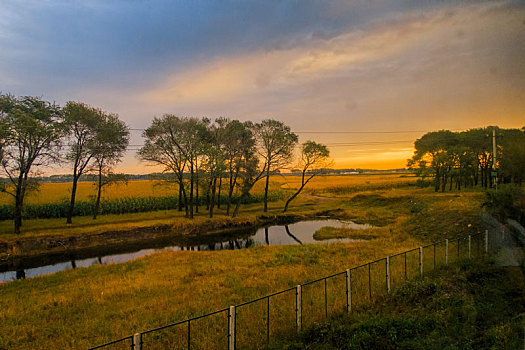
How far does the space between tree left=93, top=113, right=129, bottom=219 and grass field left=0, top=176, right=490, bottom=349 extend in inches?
335

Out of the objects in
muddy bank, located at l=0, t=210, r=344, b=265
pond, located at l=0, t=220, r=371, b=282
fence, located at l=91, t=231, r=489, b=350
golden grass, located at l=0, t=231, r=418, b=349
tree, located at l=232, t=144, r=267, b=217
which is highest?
tree, located at l=232, t=144, r=267, b=217

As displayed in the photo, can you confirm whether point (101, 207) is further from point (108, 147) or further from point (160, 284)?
point (160, 284)

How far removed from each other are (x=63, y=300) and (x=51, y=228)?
21341 millimetres

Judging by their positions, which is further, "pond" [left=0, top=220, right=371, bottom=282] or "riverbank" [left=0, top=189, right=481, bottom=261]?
"riverbank" [left=0, top=189, right=481, bottom=261]

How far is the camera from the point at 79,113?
1227 inches

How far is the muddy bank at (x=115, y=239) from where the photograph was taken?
24.0m

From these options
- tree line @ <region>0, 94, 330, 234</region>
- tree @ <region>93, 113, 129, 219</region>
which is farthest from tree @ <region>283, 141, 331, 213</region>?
tree @ <region>93, 113, 129, 219</region>

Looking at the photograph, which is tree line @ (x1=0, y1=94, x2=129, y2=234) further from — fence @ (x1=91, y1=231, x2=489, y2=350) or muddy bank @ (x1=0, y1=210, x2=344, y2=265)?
fence @ (x1=91, y1=231, x2=489, y2=350)

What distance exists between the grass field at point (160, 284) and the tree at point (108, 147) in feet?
27.9

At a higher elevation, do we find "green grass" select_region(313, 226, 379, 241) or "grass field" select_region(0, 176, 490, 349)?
"grass field" select_region(0, 176, 490, 349)

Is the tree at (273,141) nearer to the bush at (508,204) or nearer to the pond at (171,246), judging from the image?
the pond at (171,246)

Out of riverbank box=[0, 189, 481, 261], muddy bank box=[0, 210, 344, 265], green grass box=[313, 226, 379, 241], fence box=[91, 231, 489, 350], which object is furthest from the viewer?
green grass box=[313, 226, 379, 241]

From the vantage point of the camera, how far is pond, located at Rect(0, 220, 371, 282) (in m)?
21.2

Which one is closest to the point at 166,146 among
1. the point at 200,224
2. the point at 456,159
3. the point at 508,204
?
the point at 200,224
